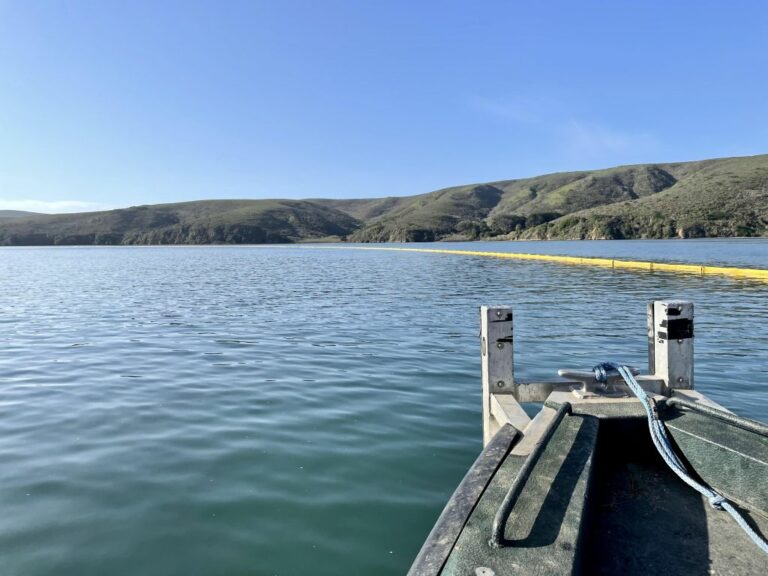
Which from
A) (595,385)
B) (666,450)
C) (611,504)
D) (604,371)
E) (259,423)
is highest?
(604,371)

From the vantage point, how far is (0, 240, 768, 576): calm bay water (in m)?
4.84

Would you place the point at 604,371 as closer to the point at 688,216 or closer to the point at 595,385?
the point at 595,385

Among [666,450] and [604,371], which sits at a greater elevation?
[604,371]

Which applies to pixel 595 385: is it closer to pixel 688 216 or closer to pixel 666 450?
pixel 666 450

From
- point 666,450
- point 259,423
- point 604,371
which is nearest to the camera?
point 666,450

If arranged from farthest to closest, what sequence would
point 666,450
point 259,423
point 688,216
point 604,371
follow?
point 688,216 → point 259,423 → point 604,371 → point 666,450

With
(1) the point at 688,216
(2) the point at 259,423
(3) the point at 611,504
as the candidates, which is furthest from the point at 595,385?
(1) the point at 688,216

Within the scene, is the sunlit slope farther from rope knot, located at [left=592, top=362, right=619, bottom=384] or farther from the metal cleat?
rope knot, located at [left=592, top=362, right=619, bottom=384]

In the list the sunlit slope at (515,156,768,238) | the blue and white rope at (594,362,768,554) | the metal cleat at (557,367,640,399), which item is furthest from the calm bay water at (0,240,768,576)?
the sunlit slope at (515,156,768,238)

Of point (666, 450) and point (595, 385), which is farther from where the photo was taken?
point (595, 385)

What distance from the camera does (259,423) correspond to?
809 cm

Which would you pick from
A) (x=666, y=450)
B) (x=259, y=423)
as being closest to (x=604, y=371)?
(x=666, y=450)

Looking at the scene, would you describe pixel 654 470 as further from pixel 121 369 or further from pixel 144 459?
pixel 121 369

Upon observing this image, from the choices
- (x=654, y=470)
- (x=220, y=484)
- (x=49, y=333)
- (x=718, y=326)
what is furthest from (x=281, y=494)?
(x=718, y=326)
